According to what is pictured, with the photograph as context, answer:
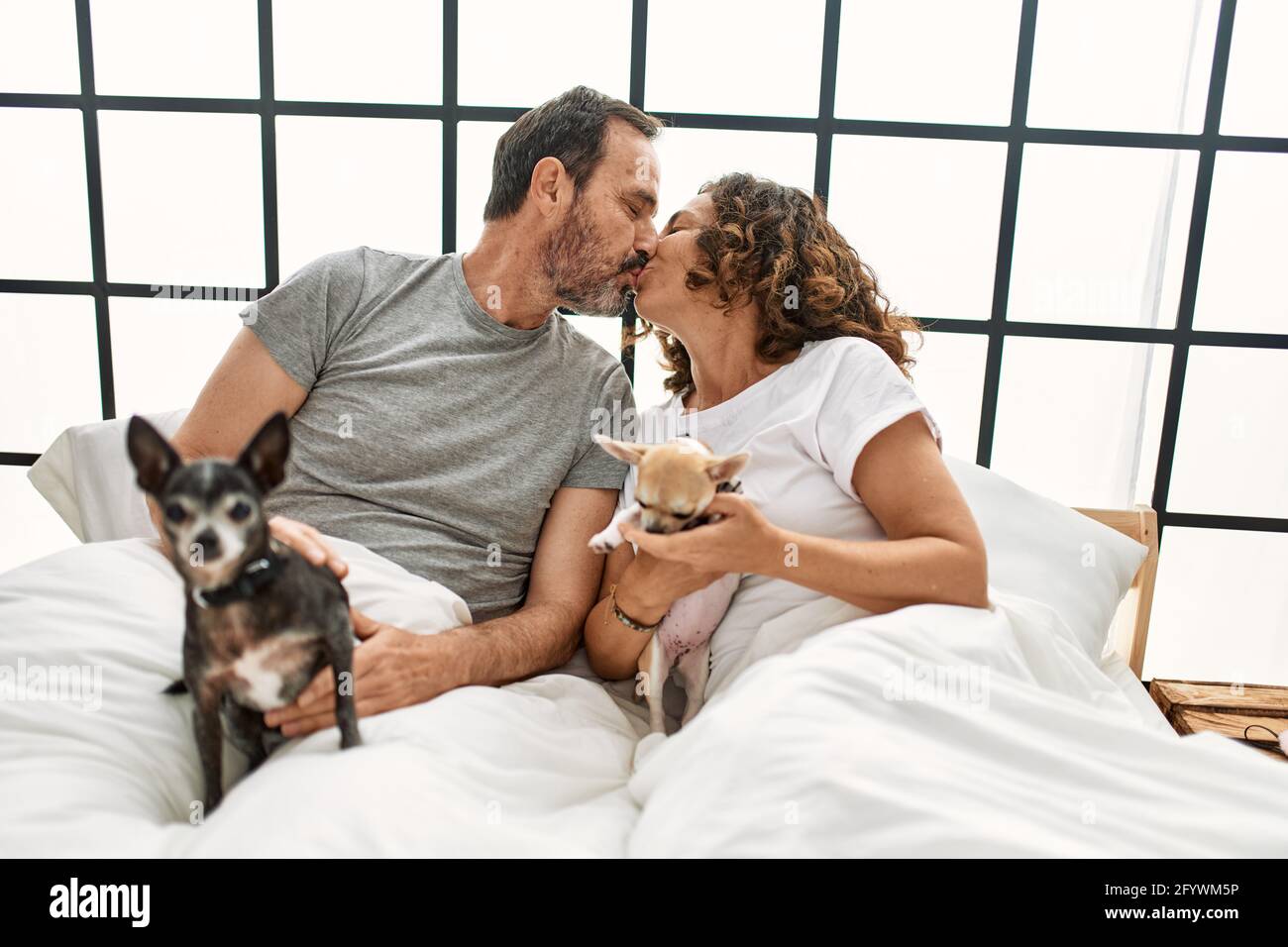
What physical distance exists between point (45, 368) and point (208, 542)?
2.65 m

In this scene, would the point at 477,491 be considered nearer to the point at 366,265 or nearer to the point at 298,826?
the point at 366,265

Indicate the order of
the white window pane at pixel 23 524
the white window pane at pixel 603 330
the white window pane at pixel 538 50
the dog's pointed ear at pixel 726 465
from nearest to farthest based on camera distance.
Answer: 1. the dog's pointed ear at pixel 726 465
2. the white window pane at pixel 538 50
3. the white window pane at pixel 603 330
4. the white window pane at pixel 23 524

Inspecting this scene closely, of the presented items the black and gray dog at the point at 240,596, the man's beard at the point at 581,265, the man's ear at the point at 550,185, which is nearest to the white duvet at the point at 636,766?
the black and gray dog at the point at 240,596

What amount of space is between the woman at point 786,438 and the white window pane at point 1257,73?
1510mm

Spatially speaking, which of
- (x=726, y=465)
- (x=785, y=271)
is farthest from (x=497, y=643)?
(x=785, y=271)

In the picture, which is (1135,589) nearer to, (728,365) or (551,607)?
(728,365)

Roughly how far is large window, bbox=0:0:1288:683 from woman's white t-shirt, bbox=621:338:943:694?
1064 millimetres

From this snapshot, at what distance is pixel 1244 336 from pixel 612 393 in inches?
82.3

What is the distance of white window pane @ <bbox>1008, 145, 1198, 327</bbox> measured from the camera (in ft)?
7.85

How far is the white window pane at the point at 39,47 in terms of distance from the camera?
7.93 ft

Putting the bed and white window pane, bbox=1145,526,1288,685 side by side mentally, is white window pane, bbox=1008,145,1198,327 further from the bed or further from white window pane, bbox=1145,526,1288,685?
the bed

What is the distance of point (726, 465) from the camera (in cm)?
116

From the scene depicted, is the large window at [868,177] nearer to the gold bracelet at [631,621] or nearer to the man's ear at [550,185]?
the man's ear at [550,185]

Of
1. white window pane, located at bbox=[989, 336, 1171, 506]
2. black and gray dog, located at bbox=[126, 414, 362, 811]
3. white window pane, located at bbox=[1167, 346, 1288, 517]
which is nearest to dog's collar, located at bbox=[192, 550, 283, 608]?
black and gray dog, located at bbox=[126, 414, 362, 811]
